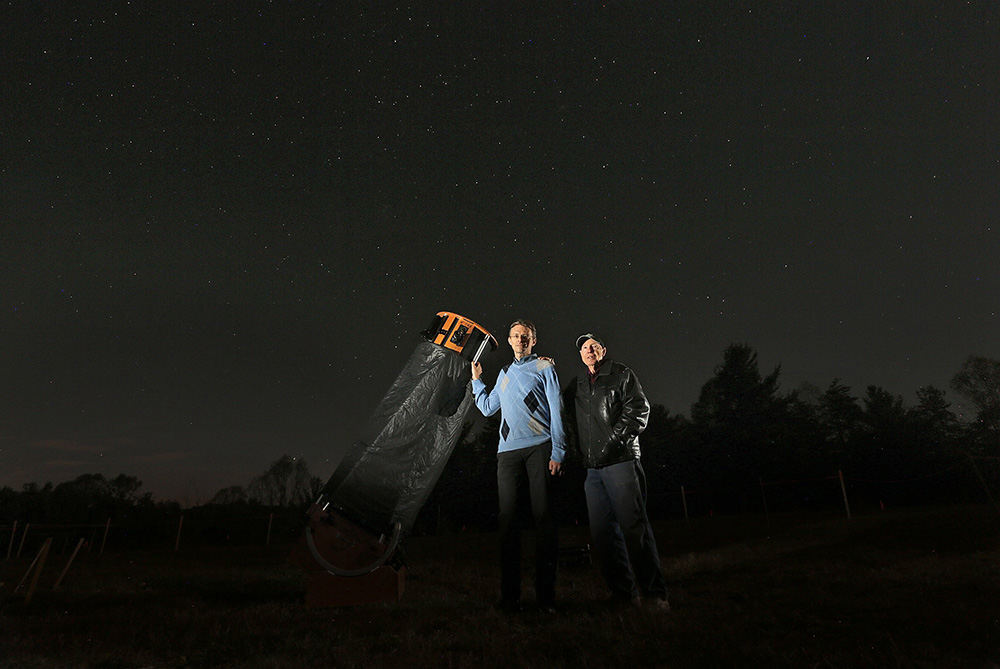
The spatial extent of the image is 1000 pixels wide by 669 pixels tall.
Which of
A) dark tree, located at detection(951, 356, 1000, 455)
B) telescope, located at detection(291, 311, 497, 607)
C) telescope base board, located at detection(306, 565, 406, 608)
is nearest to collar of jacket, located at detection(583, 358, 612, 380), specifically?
telescope, located at detection(291, 311, 497, 607)

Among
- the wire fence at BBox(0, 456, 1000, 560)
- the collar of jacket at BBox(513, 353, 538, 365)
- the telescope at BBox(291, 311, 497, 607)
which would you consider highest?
the collar of jacket at BBox(513, 353, 538, 365)

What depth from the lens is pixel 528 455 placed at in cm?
371

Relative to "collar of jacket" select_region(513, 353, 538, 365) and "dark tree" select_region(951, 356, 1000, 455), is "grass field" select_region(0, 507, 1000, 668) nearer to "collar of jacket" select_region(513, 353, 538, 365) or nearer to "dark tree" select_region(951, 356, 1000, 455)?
"collar of jacket" select_region(513, 353, 538, 365)

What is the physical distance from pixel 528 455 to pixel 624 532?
0.82 m

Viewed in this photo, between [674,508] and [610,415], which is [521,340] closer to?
[610,415]

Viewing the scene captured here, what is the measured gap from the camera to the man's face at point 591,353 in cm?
418

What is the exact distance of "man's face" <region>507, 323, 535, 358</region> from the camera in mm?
4117

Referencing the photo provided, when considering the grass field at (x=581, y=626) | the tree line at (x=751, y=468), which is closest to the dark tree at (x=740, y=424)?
the tree line at (x=751, y=468)

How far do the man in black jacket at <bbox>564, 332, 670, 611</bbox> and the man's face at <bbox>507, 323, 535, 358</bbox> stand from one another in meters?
0.55

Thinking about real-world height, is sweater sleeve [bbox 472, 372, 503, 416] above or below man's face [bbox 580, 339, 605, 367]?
below

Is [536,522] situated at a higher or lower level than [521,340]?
lower

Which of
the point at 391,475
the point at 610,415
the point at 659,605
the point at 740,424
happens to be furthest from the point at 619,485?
the point at 740,424

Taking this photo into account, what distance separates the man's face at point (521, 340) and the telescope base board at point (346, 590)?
79.7 inches

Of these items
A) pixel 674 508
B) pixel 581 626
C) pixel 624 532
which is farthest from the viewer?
pixel 674 508
